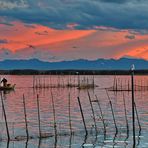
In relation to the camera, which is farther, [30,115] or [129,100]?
[129,100]

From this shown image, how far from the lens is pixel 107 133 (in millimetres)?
39000

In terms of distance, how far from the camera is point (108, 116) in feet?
174

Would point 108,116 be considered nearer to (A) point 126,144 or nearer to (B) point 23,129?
(B) point 23,129

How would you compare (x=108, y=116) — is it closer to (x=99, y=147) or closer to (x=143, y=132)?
(x=143, y=132)

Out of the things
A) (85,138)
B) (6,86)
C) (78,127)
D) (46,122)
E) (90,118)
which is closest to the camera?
(85,138)

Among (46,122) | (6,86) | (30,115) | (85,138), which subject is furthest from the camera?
(6,86)

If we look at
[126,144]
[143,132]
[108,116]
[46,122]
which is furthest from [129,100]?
[126,144]

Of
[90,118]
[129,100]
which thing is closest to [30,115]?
[90,118]

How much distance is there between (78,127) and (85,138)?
6828 mm

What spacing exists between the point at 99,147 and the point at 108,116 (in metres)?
20.6

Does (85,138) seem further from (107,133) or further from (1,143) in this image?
(1,143)

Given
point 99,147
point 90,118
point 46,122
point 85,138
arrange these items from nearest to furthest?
1. point 99,147
2. point 85,138
3. point 46,122
4. point 90,118

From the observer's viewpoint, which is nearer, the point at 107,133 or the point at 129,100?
the point at 107,133

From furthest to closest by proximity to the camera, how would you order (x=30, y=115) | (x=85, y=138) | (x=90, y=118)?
(x=30, y=115) → (x=90, y=118) → (x=85, y=138)
